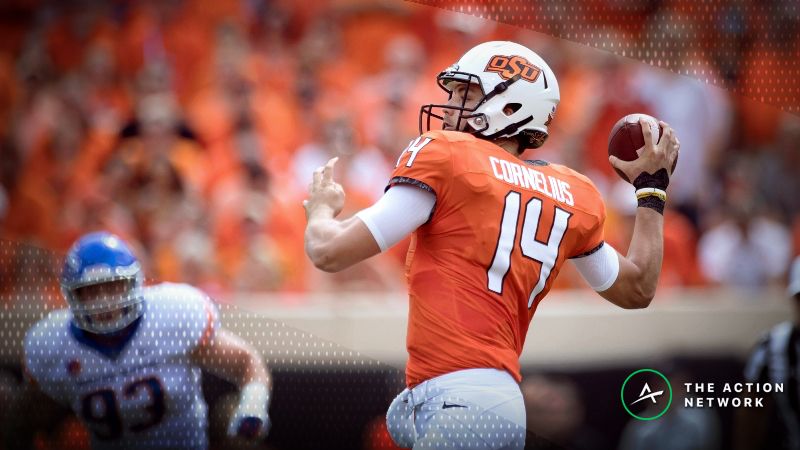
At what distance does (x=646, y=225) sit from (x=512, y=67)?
65cm

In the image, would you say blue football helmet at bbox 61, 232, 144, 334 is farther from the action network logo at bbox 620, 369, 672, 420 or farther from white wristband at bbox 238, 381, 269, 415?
the action network logo at bbox 620, 369, 672, 420

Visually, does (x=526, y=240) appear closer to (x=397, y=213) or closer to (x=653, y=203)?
(x=397, y=213)

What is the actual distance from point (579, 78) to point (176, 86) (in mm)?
2899

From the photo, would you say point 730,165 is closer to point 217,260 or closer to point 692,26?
point 692,26

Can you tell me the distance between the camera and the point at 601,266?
133 inches

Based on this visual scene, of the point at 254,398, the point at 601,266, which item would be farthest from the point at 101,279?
the point at 601,266

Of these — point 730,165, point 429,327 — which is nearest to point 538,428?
point 429,327

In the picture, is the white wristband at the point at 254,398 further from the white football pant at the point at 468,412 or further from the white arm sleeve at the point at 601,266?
the white arm sleeve at the point at 601,266

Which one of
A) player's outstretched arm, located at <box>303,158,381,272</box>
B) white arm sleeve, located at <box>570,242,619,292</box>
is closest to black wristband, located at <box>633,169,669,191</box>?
white arm sleeve, located at <box>570,242,619,292</box>

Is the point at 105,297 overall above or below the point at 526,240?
below

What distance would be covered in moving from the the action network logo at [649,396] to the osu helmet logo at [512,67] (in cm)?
203

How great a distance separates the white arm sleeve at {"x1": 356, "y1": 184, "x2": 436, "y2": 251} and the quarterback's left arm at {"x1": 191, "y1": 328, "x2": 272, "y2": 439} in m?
1.01

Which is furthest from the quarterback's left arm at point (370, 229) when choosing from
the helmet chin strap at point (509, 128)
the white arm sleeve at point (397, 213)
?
the helmet chin strap at point (509, 128)

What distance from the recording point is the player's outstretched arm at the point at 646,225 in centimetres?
346
